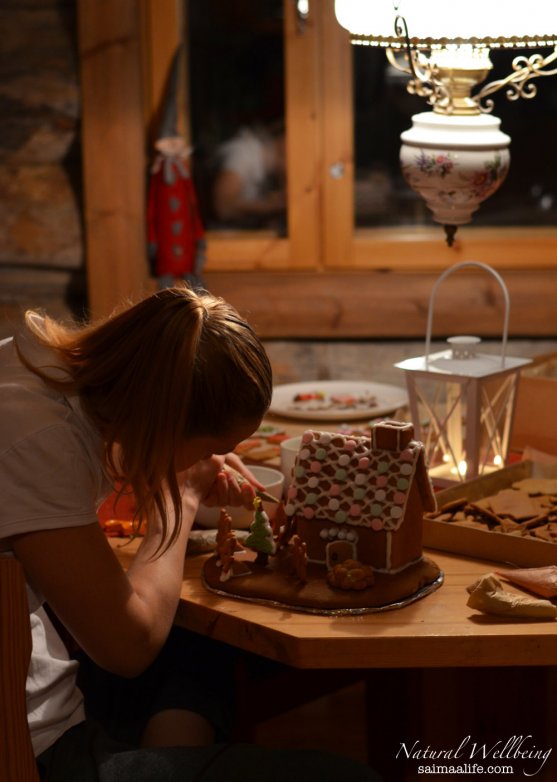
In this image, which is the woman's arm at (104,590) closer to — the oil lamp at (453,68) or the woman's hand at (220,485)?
the woman's hand at (220,485)

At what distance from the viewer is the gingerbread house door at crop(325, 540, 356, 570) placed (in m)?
1.46

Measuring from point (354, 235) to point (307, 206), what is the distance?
0.17m

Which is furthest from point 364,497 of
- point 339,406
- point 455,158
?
point 339,406

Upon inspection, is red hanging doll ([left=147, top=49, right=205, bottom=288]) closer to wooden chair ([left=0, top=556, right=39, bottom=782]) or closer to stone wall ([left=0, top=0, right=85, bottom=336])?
stone wall ([left=0, top=0, right=85, bottom=336])

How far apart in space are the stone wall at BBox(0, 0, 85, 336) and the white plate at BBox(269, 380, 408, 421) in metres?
1.05

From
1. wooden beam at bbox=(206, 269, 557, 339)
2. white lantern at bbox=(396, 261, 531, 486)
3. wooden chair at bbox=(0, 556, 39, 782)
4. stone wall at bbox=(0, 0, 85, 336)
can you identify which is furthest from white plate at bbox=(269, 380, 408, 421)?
wooden chair at bbox=(0, 556, 39, 782)

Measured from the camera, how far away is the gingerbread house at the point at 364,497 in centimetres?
143

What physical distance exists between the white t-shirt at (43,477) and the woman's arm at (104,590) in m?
0.02

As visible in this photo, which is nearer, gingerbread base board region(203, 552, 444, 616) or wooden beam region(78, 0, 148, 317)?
gingerbread base board region(203, 552, 444, 616)

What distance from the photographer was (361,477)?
1457 millimetres

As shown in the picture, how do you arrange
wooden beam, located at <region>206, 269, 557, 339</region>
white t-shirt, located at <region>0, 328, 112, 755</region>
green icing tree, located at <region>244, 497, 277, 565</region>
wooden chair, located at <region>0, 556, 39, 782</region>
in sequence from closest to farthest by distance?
wooden chair, located at <region>0, 556, 39, 782</region> → white t-shirt, located at <region>0, 328, 112, 755</region> → green icing tree, located at <region>244, 497, 277, 565</region> → wooden beam, located at <region>206, 269, 557, 339</region>

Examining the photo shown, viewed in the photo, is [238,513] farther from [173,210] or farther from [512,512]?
[173,210]

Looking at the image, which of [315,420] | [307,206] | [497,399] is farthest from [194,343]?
[307,206]

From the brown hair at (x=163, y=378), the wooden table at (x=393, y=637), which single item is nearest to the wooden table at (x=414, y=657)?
the wooden table at (x=393, y=637)
